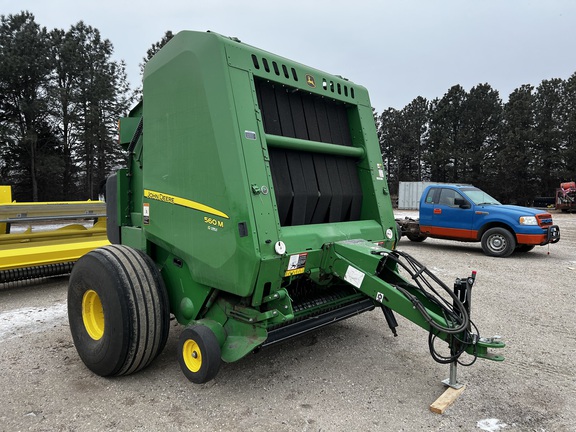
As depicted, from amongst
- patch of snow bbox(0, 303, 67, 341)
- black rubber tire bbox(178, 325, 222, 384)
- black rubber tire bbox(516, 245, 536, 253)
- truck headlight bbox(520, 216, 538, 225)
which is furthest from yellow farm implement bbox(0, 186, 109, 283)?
black rubber tire bbox(516, 245, 536, 253)

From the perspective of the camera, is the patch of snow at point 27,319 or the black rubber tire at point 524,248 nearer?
the patch of snow at point 27,319

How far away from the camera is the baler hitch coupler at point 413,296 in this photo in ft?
9.23

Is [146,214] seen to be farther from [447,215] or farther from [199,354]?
[447,215]

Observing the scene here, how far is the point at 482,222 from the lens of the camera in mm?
10117

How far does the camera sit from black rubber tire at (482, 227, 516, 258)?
9719 millimetres

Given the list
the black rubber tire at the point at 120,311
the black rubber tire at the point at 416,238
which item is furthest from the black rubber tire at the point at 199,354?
the black rubber tire at the point at 416,238

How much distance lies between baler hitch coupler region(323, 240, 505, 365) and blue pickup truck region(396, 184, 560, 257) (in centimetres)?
777

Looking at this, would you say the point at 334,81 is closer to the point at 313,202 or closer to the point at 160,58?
the point at 313,202

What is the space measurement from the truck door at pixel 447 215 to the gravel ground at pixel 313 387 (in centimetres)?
554

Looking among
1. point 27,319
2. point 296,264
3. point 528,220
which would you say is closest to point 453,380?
point 296,264

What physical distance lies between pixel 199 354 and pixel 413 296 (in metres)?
1.61

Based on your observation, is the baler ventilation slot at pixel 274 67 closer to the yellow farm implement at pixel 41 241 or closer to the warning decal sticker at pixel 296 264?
the warning decal sticker at pixel 296 264

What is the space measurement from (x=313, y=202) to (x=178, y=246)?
1.22 metres

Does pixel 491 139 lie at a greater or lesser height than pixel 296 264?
greater
